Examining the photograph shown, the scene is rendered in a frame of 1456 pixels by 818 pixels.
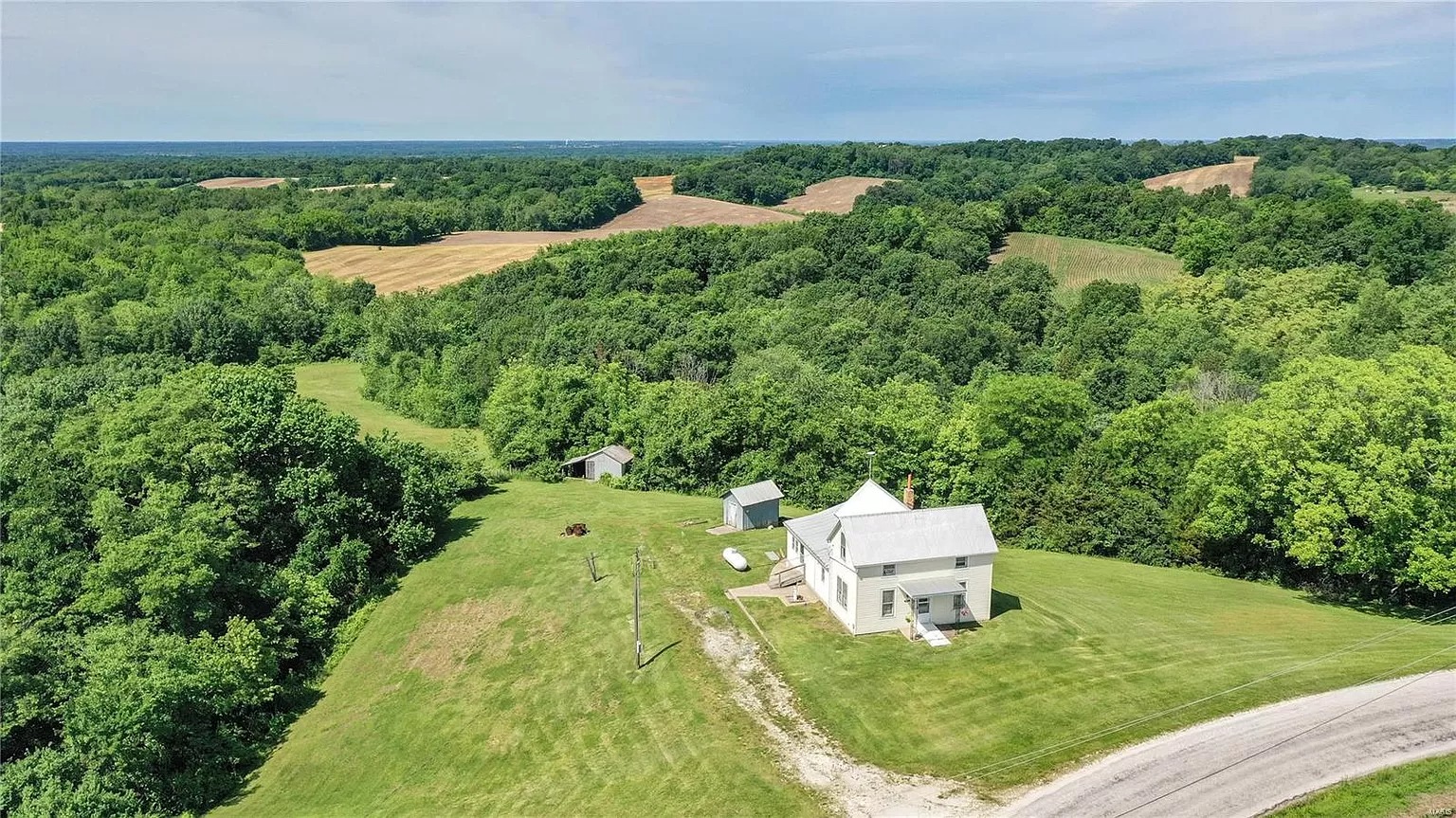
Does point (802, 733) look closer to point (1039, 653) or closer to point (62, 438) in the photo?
point (1039, 653)

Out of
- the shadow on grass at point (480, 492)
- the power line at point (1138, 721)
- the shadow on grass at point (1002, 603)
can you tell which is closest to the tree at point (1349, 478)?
the power line at point (1138, 721)

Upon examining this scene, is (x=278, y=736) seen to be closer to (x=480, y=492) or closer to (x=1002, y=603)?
(x=480, y=492)

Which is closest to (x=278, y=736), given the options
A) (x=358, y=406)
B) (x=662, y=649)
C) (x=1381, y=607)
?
(x=662, y=649)

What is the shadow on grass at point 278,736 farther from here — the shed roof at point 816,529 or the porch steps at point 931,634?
the porch steps at point 931,634

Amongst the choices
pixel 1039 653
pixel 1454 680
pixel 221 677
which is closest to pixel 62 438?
pixel 221 677

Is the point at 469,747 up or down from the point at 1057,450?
down

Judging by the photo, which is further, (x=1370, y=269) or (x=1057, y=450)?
(x=1370, y=269)
